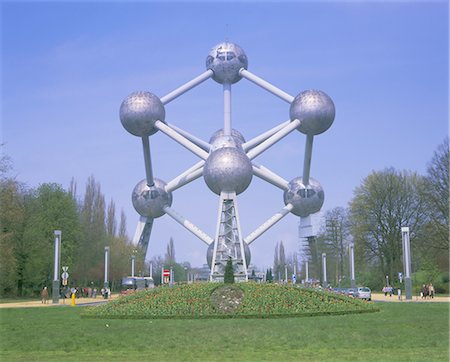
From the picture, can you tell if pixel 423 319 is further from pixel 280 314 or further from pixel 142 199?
pixel 142 199

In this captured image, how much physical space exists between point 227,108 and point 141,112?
27.5 feet

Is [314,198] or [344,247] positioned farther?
[344,247]

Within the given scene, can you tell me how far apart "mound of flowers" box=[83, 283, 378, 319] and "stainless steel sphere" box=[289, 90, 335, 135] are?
72.6 feet

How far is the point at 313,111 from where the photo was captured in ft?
140

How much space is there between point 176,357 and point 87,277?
49.5 m

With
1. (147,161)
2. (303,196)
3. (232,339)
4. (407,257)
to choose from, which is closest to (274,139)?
(303,196)

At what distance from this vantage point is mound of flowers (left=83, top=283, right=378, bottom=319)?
1983cm

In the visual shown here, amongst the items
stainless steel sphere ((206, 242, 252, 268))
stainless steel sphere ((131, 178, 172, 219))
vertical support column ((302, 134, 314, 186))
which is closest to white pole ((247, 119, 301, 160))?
vertical support column ((302, 134, 314, 186))

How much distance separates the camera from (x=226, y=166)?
36906 millimetres

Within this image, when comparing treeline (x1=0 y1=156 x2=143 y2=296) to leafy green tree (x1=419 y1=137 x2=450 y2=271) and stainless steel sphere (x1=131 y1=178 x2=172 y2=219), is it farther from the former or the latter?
leafy green tree (x1=419 y1=137 x2=450 y2=271)

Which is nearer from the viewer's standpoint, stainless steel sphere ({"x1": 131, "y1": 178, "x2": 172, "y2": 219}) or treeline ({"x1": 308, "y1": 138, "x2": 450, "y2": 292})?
treeline ({"x1": 308, "y1": 138, "x2": 450, "y2": 292})

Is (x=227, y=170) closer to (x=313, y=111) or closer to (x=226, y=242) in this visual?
(x=226, y=242)

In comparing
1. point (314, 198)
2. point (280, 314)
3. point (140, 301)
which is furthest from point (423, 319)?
point (314, 198)

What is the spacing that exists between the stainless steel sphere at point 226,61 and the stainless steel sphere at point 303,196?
31.1 feet
